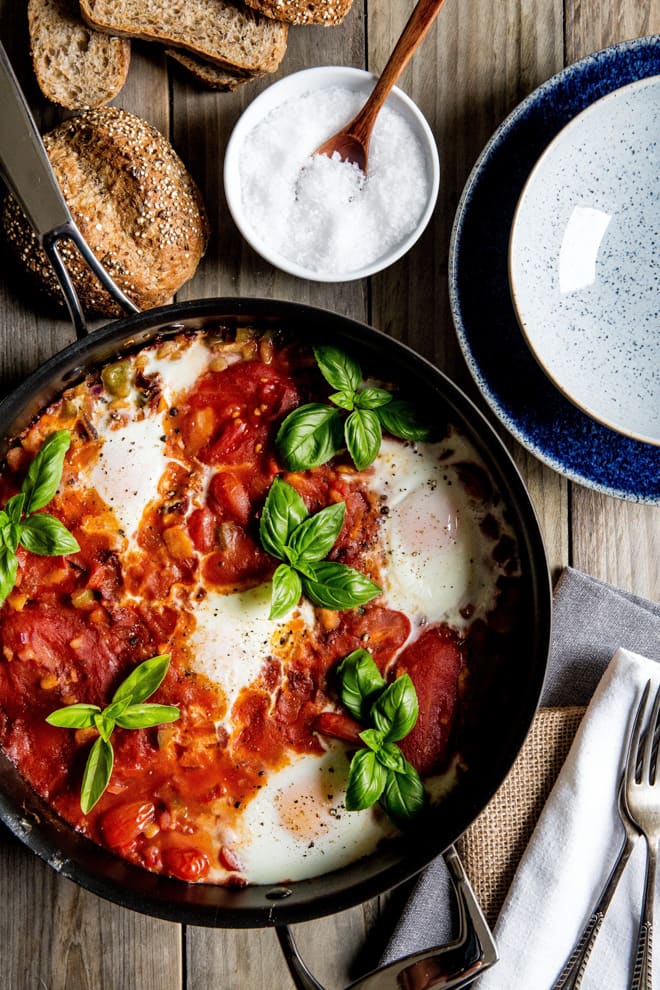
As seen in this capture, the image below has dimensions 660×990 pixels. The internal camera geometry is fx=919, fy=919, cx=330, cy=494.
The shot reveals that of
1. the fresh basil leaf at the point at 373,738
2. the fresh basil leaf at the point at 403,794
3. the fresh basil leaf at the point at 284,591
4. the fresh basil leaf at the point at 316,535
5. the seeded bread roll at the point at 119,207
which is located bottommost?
the fresh basil leaf at the point at 403,794

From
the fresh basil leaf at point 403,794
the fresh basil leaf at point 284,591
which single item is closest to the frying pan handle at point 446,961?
the fresh basil leaf at point 403,794

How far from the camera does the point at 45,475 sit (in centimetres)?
223

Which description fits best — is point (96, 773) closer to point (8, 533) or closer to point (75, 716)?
point (75, 716)

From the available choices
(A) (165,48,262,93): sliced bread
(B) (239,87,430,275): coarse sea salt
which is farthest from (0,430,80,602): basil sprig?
(A) (165,48,262,93): sliced bread

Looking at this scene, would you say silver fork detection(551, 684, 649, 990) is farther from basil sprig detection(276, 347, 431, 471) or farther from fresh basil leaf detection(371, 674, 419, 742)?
basil sprig detection(276, 347, 431, 471)

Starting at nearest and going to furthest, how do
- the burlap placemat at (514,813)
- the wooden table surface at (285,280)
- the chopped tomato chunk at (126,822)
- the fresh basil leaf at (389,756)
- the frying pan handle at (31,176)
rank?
the frying pan handle at (31,176) → the fresh basil leaf at (389,756) → the chopped tomato chunk at (126,822) → the burlap placemat at (514,813) → the wooden table surface at (285,280)

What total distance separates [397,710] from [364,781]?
7.4 inches

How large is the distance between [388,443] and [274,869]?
45.7 inches

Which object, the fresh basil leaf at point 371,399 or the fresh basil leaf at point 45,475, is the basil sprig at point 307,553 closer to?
the fresh basil leaf at point 371,399

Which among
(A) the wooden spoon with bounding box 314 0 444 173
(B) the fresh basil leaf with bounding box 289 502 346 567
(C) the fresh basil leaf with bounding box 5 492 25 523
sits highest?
(A) the wooden spoon with bounding box 314 0 444 173

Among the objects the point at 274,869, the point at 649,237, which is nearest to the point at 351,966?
the point at 274,869

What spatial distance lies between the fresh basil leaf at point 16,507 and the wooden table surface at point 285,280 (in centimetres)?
52

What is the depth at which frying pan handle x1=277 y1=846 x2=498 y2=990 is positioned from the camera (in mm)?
2328

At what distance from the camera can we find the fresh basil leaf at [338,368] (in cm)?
230
